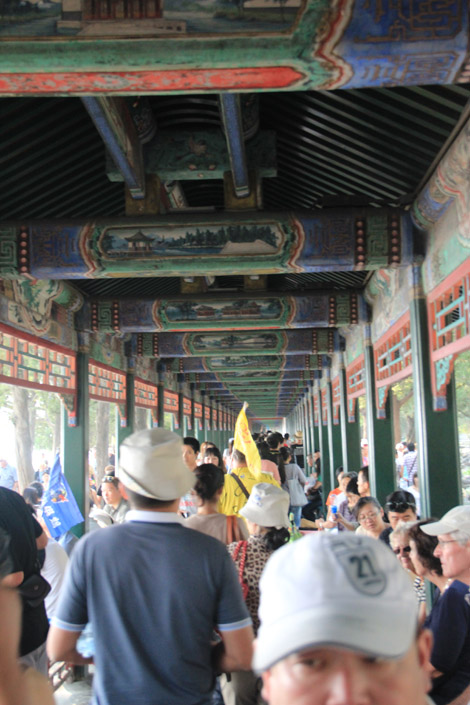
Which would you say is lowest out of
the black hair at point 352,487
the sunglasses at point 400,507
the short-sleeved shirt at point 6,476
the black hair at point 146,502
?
the short-sleeved shirt at point 6,476

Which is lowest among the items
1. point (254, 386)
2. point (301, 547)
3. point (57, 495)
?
point (57, 495)

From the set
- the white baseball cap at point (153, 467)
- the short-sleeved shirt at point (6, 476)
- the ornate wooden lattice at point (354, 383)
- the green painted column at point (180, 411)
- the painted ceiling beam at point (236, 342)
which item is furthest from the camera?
the green painted column at point (180, 411)

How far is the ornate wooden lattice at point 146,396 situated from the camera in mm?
12309

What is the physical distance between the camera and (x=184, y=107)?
4781 mm

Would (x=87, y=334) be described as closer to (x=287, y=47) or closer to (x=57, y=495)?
(x=57, y=495)

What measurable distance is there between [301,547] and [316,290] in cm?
765

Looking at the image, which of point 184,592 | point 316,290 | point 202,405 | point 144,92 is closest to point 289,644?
point 184,592

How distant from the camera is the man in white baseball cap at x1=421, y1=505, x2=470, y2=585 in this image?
2750 mm

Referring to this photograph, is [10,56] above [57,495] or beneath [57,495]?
above

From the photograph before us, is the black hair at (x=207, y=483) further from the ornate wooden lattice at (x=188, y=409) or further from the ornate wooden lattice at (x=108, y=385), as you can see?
the ornate wooden lattice at (x=188, y=409)

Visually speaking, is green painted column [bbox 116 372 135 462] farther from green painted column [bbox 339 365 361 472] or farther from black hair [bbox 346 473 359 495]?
black hair [bbox 346 473 359 495]

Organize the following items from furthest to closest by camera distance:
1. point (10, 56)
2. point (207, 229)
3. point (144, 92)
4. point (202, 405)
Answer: point (202, 405)
point (207, 229)
point (144, 92)
point (10, 56)

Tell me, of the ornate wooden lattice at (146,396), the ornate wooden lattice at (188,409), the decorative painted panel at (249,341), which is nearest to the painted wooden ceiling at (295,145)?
the decorative painted panel at (249,341)

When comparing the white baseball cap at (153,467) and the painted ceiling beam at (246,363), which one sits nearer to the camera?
the white baseball cap at (153,467)
